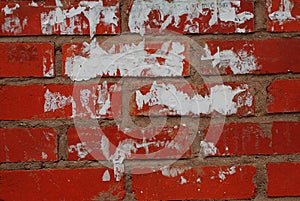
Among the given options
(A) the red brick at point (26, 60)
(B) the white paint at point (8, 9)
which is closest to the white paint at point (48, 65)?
(A) the red brick at point (26, 60)

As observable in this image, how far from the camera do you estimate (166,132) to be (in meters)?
0.96

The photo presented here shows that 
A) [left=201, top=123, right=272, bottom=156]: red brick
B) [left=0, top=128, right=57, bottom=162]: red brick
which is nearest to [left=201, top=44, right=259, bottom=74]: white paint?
[left=201, top=123, right=272, bottom=156]: red brick

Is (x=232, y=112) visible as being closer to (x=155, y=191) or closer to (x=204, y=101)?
(x=204, y=101)

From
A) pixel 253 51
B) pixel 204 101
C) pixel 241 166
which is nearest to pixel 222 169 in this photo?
pixel 241 166

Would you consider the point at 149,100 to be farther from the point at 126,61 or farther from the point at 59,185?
the point at 59,185

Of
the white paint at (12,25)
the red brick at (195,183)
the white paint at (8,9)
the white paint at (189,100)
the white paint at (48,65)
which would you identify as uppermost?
the white paint at (8,9)

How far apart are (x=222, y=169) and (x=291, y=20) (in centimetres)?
32

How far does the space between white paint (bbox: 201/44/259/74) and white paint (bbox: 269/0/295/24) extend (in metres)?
0.09

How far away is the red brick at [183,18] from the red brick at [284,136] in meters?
0.20

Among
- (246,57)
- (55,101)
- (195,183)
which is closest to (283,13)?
(246,57)

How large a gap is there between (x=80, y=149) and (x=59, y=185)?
0.08 metres

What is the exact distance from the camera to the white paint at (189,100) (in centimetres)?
96

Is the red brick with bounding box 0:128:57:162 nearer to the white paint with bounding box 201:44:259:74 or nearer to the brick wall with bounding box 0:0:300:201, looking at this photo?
the brick wall with bounding box 0:0:300:201

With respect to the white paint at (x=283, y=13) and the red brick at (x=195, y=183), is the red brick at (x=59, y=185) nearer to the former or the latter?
the red brick at (x=195, y=183)
